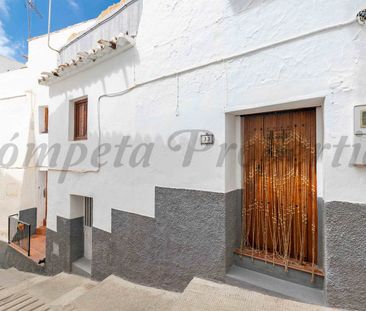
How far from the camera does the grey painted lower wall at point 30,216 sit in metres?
9.65

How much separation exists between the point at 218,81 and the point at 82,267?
5661mm

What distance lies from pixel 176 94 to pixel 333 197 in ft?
8.89

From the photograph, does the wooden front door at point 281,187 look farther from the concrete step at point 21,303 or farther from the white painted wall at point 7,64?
the white painted wall at point 7,64

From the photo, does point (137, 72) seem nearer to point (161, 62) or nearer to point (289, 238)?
point (161, 62)

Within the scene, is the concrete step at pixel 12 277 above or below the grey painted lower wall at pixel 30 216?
below

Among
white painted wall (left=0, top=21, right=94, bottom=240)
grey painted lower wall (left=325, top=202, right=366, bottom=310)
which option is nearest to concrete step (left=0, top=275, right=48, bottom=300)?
white painted wall (left=0, top=21, right=94, bottom=240)

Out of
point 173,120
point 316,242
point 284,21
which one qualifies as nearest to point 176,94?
point 173,120

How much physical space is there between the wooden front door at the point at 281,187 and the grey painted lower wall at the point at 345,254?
40 centimetres

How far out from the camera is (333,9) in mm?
2541

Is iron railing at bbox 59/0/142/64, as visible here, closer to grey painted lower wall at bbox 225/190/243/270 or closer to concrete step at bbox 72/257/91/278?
grey painted lower wall at bbox 225/190/243/270

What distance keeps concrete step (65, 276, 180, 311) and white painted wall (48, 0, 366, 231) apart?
1.33 m

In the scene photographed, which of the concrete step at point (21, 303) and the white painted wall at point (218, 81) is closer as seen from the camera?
the white painted wall at point (218, 81)

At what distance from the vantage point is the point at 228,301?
2754 millimetres

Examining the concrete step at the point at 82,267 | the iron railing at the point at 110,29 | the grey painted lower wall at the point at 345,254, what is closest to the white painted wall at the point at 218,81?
the grey painted lower wall at the point at 345,254
